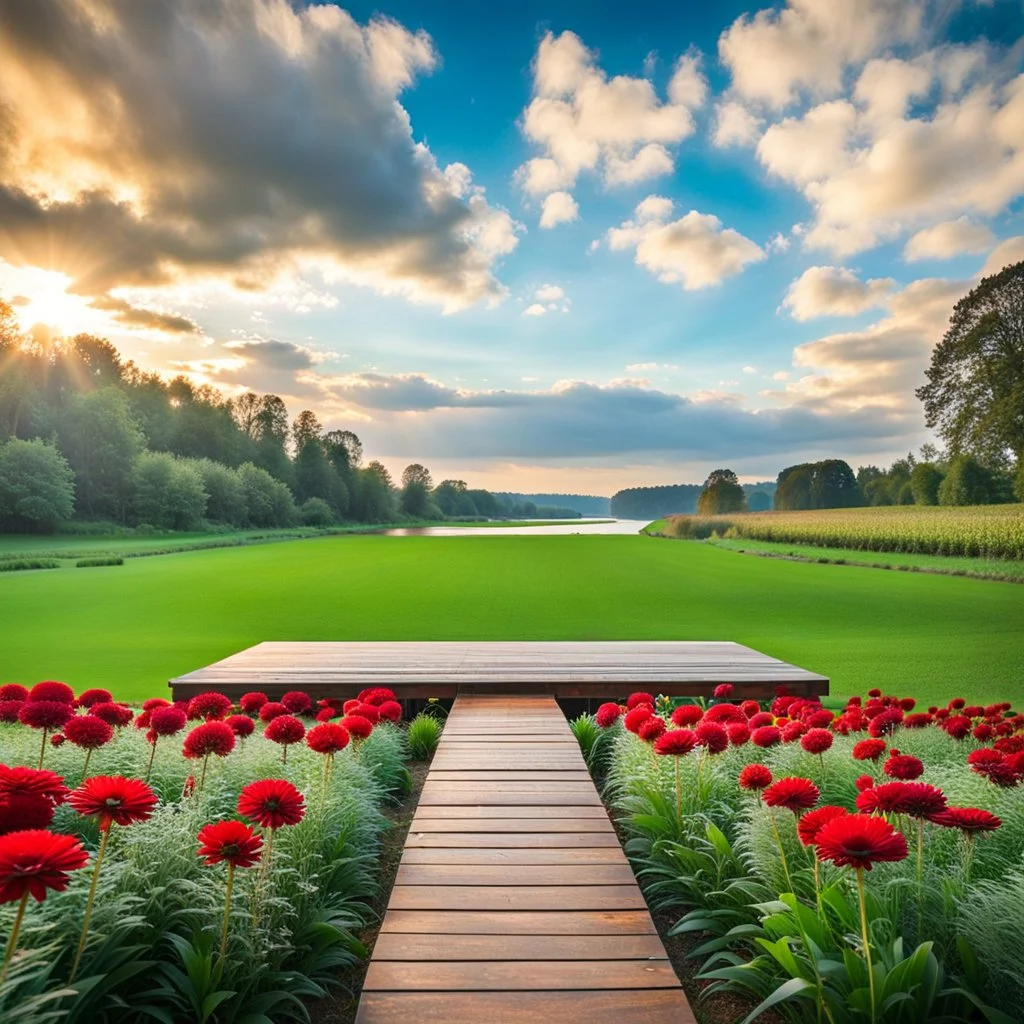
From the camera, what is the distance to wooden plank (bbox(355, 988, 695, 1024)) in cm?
197

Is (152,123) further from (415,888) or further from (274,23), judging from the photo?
(415,888)

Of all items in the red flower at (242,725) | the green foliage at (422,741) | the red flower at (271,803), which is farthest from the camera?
the green foliage at (422,741)

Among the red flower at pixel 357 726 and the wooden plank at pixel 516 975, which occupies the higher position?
the red flower at pixel 357 726

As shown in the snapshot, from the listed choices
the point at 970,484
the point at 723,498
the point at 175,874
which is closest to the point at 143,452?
the point at 175,874

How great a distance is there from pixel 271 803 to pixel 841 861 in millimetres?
1784

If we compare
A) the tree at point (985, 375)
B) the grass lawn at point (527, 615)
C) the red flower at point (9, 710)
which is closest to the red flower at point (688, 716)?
the red flower at point (9, 710)

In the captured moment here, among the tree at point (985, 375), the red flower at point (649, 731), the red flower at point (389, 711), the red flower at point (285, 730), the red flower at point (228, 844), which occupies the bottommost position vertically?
the red flower at point (389, 711)

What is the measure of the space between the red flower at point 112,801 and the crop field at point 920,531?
2609 centimetres

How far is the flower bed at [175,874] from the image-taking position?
5.61ft

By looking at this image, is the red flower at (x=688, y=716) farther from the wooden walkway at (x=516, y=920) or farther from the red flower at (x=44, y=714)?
the red flower at (x=44, y=714)

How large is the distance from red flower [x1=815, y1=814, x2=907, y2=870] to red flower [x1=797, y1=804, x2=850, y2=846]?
0.17 metres

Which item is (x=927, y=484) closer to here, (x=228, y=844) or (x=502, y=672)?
(x=502, y=672)

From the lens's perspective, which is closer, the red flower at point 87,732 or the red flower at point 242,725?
the red flower at point 87,732

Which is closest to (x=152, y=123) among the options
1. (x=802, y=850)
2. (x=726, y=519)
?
(x=802, y=850)
